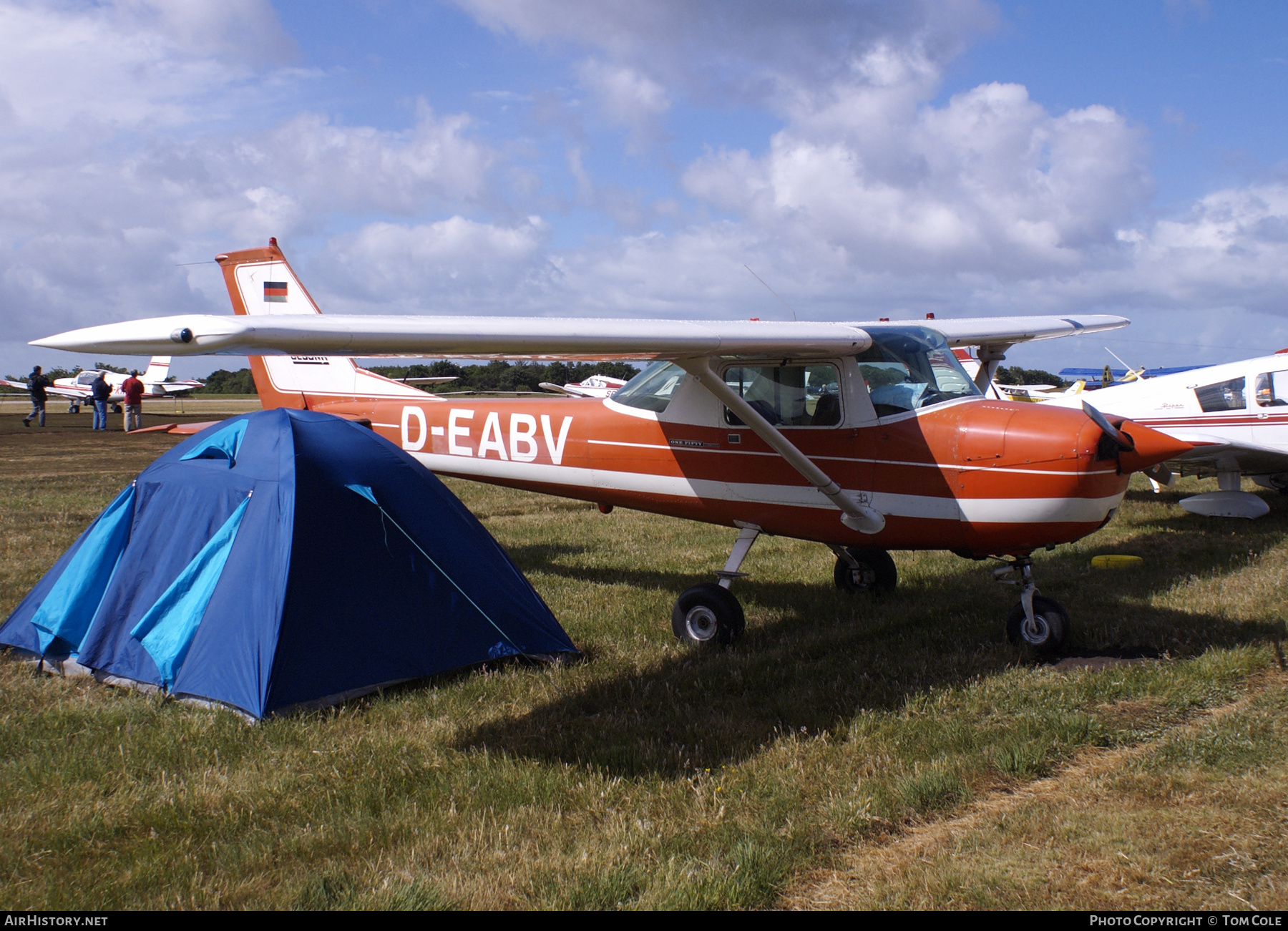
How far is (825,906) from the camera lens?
3.12m

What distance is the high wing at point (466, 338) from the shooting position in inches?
135

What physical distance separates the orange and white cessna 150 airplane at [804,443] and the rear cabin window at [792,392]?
12mm

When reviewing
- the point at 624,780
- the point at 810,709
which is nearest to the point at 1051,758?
the point at 810,709

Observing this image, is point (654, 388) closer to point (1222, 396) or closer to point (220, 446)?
point (220, 446)

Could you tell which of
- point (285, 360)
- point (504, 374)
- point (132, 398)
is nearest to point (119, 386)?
point (132, 398)

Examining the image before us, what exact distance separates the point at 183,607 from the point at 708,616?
11.3 feet

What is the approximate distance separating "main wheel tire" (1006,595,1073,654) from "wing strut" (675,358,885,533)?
1158mm

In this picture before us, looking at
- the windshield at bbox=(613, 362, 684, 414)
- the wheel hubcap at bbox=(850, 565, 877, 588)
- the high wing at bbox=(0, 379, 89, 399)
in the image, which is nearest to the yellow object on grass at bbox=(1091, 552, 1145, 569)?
the wheel hubcap at bbox=(850, 565, 877, 588)

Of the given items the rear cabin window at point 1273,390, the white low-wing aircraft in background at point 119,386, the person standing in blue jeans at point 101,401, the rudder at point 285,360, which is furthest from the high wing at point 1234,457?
the white low-wing aircraft in background at point 119,386

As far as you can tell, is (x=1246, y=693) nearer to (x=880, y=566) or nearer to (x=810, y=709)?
(x=810, y=709)

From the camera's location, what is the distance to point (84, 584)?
5539 millimetres

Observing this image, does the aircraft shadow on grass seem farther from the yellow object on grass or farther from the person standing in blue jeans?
the person standing in blue jeans

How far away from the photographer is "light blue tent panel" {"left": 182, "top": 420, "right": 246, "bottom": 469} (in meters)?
5.61
